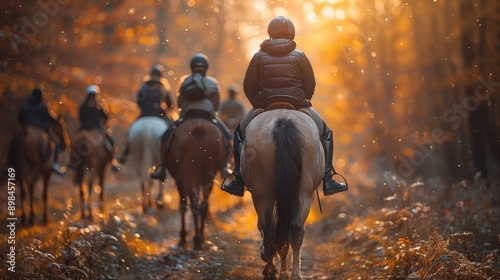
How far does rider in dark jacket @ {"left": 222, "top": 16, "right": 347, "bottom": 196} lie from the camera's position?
8047 millimetres

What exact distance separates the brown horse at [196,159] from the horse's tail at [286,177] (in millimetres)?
3502

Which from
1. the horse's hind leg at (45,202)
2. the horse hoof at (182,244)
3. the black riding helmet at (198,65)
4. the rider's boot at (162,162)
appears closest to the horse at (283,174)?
the horse hoof at (182,244)

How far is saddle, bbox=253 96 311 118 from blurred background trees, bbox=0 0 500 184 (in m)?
6.20

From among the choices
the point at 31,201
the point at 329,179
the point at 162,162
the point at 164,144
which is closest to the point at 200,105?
the point at 164,144

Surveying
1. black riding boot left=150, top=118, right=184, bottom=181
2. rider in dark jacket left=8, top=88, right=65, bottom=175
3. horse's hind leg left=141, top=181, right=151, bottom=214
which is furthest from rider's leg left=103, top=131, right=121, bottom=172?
black riding boot left=150, top=118, right=184, bottom=181

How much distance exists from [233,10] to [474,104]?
2343 centimetres

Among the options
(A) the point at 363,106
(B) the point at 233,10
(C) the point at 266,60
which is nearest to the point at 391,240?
(C) the point at 266,60

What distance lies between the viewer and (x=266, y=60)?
812 cm

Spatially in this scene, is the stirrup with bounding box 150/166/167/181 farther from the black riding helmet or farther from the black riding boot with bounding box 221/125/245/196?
the black riding boot with bounding box 221/125/245/196

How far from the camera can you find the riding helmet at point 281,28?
824 cm

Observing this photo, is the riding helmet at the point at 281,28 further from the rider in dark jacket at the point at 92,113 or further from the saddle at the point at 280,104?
the rider in dark jacket at the point at 92,113

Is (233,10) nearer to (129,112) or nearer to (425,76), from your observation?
(129,112)

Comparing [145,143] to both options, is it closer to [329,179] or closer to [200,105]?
[200,105]

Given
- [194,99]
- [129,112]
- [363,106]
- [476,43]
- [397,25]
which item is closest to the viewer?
[194,99]
